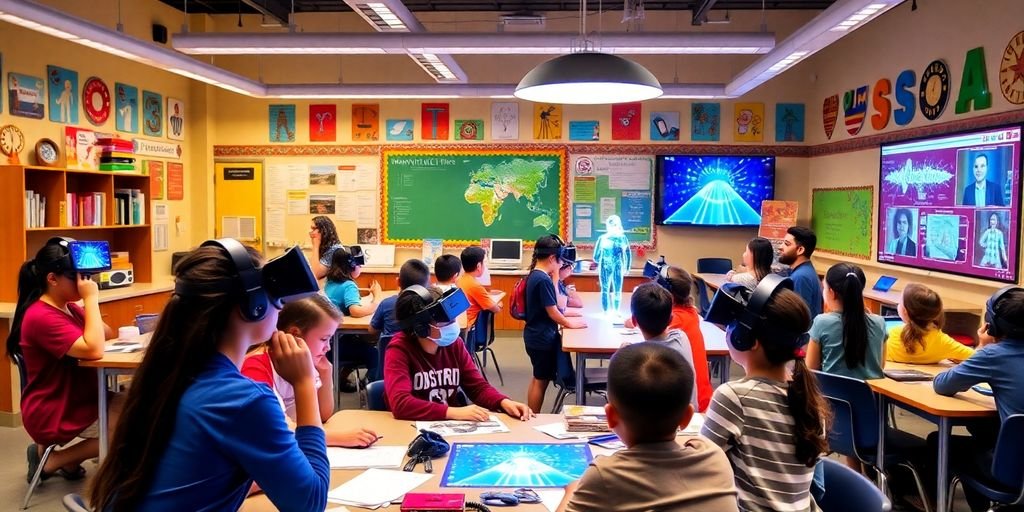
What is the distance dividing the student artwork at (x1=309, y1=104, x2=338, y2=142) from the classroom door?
0.83 m

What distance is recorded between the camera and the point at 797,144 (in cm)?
877

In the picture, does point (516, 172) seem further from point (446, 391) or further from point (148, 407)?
point (148, 407)

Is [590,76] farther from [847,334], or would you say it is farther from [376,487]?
[376,487]

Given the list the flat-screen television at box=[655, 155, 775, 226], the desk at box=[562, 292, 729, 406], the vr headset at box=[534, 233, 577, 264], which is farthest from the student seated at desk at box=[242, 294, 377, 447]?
the flat-screen television at box=[655, 155, 775, 226]

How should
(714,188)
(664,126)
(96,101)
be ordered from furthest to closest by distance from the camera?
(664,126) < (714,188) < (96,101)

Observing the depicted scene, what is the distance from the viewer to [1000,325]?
10.1 feet

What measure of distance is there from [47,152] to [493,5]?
4.90 meters

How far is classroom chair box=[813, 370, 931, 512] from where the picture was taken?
336cm

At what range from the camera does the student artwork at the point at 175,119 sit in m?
8.37

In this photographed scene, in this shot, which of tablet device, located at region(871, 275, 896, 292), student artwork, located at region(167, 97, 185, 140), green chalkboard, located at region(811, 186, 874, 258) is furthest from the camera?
student artwork, located at region(167, 97, 185, 140)

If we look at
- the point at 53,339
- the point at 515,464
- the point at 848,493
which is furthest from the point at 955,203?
the point at 53,339

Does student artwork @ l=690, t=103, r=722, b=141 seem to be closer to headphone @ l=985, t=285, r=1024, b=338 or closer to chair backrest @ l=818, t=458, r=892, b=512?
headphone @ l=985, t=285, r=1024, b=338

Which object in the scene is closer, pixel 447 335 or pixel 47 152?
pixel 447 335

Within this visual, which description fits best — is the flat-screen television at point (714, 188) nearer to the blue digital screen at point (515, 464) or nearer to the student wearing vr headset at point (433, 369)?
the student wearing vr headset at point (433, 369)
